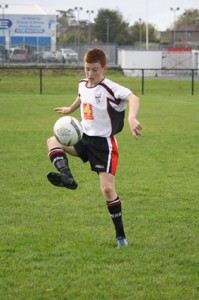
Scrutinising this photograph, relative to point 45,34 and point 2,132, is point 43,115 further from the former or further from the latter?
point 45,34

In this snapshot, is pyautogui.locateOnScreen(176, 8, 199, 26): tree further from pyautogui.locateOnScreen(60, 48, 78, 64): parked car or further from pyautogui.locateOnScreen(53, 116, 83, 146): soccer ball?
pyautogui.locateOnScreen(53, 116, 83, 146): soccer ball

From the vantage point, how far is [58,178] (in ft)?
19.1

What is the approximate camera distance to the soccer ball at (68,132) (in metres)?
6.03

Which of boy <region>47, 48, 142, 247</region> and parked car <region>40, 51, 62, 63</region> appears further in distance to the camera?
parked car <region>40, 51, 62, 63</region>

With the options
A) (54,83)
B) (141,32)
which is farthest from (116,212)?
(141,32)

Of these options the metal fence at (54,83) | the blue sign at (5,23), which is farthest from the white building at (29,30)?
the metal fence at (54,83)

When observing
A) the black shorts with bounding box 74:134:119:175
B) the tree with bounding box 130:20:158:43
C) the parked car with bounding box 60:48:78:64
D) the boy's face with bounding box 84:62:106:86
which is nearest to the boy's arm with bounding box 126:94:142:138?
the boy's face with bounding box 84:62:106:86

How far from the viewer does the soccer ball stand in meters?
6.03

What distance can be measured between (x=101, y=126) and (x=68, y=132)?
33 cm

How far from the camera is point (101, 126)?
6.14 metres

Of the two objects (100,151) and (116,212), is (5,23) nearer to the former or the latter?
(100,151)

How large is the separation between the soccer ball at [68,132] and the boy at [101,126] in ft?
0.31

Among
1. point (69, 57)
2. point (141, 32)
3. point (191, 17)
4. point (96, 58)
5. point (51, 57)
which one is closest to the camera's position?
point (96, 58)

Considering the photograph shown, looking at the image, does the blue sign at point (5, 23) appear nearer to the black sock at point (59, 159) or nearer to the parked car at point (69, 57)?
the parked car at point (69, 57)
